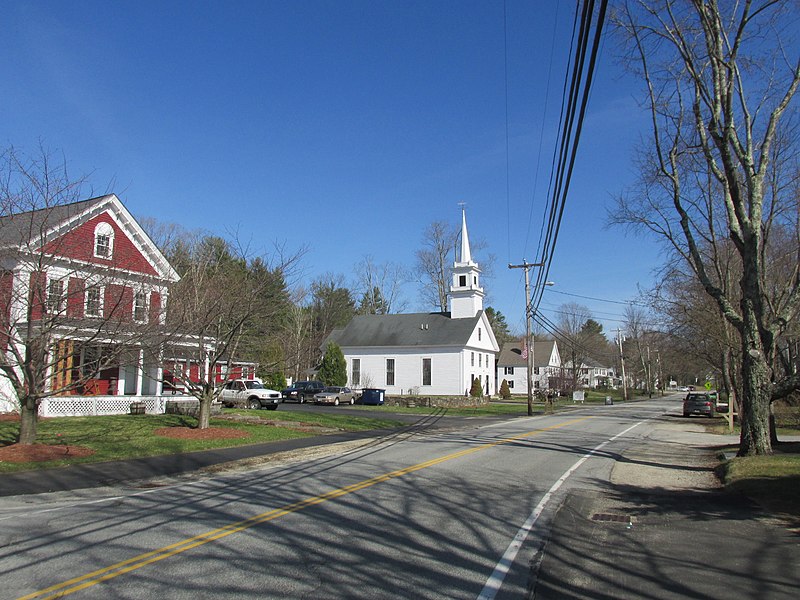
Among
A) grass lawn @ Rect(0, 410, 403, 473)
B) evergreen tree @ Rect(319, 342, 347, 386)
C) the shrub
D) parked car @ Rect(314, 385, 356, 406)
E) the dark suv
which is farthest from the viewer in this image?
evergreen tree @ Rect(319, 342, 347, 386)

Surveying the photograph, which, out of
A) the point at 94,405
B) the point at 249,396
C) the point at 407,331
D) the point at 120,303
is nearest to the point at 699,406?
the point at 407,331

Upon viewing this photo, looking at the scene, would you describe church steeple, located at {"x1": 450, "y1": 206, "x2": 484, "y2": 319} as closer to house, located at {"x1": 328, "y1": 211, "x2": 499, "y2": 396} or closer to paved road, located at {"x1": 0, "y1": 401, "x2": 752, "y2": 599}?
house, located at {"x1": 328, "y1": 211, "x2": 499, "y2": 396}

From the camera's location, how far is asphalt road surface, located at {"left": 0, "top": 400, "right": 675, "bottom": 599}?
595 centimetres

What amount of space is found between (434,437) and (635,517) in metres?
13.5

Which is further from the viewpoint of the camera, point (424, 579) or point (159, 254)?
point (159, 254)

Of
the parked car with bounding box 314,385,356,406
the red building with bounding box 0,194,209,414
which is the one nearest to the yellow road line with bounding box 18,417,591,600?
the red building with bounding box 0,194,209,414

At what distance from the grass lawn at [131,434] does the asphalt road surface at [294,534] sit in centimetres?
414

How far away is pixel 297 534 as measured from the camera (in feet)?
25.6

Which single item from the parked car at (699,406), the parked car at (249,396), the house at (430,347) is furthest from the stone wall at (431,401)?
the parked car at (699,406)

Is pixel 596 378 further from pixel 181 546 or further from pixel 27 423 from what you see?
pixel 181 546

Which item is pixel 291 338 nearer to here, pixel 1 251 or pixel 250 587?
pixel 1 251

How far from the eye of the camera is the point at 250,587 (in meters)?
5.82

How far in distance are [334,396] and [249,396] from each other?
829 centimetres

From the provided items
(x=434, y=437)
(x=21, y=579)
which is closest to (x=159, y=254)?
(x=434, y=437)
